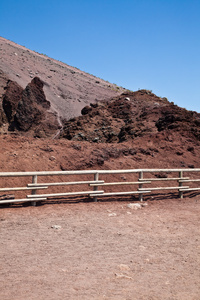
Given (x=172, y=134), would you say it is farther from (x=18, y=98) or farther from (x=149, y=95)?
(x=18, y=98)

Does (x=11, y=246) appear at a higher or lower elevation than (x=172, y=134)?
lower

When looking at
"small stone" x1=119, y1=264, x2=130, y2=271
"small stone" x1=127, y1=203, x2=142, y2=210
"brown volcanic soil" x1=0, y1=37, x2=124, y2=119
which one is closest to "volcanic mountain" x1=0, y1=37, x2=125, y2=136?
"brown volcanic soil" x1=0, y1=37, x2=124, y2=119

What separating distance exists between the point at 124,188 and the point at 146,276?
5.89 metres

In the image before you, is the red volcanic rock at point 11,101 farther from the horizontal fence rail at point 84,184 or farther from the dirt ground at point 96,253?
the dirt ground at point 96,253

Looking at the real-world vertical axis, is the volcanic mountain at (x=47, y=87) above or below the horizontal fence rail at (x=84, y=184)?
above

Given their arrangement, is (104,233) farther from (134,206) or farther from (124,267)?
(134,206)

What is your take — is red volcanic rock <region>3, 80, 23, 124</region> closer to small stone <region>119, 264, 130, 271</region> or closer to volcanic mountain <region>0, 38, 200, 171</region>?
volcanic mountain <region>0, 38, 200, 171</region>

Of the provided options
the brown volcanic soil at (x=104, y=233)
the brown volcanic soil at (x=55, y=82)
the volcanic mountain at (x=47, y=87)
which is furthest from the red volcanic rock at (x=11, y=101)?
the brown volcanic soil at (x=104, y=233)

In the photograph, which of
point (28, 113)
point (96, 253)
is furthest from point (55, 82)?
point (96, 253)

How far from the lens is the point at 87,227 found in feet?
19.8

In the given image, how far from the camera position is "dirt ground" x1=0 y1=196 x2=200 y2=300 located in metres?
3.33

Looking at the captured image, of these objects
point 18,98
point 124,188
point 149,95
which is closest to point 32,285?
point 124,188

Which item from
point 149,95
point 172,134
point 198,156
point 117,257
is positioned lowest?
point 117,257

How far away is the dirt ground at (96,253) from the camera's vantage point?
3.33 meters
